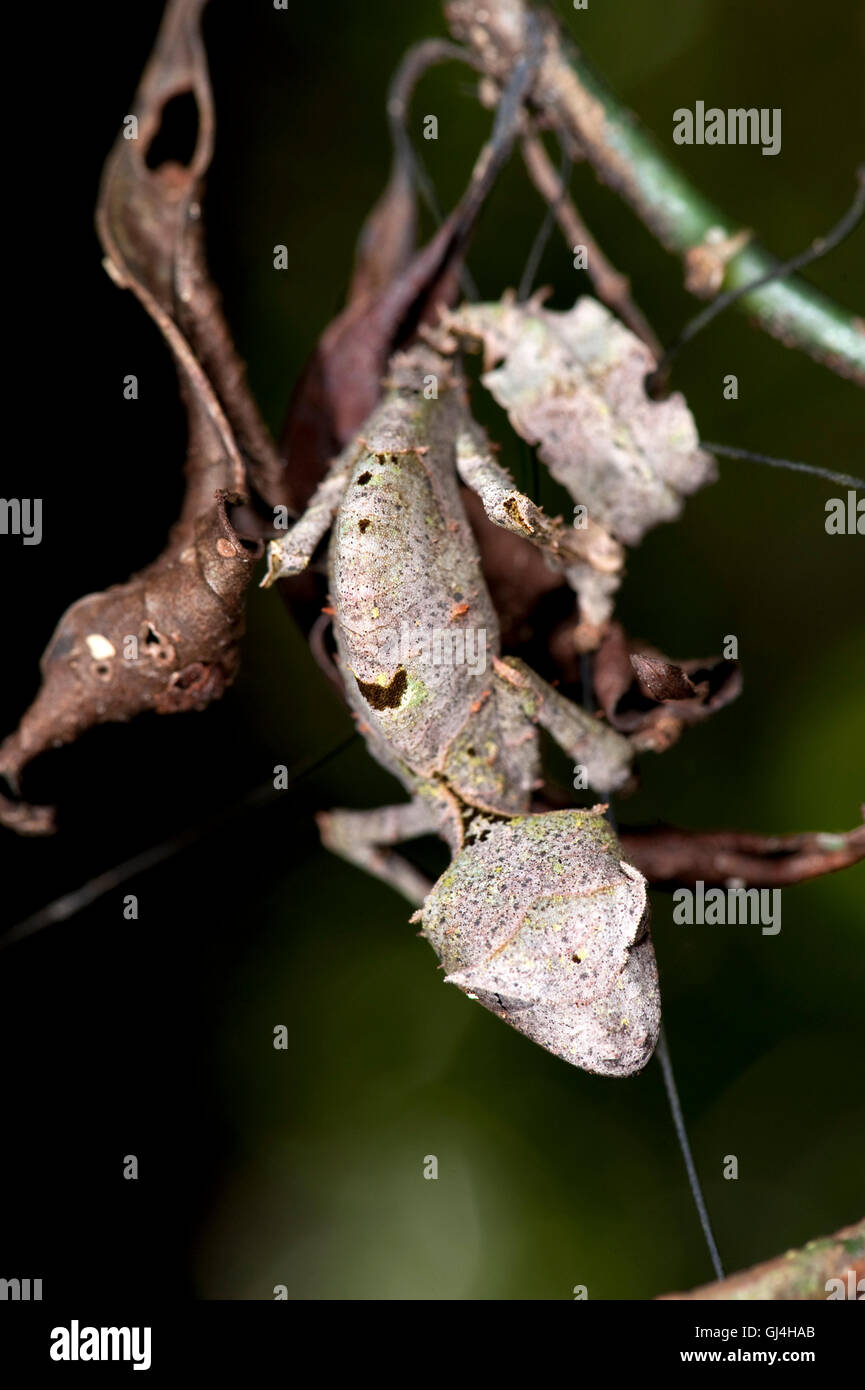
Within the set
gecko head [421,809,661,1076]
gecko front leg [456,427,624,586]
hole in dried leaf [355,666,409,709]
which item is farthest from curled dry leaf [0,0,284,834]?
gecko head [421,809,661,1076]

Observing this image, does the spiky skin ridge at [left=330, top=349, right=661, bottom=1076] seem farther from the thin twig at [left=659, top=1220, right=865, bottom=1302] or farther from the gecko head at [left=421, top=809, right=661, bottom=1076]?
the thin twig at [left=659, top=1220, right=865, bottom=1302]

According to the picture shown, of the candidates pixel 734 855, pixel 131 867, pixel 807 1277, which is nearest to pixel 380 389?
pixel 734 855

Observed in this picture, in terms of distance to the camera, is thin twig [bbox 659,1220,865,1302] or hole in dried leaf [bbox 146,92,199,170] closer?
thin twig [bbox 659,1220,865,1302]

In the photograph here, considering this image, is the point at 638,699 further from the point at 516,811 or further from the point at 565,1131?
the point at 565,1131

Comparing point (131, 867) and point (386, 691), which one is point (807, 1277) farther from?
point (131, 867)

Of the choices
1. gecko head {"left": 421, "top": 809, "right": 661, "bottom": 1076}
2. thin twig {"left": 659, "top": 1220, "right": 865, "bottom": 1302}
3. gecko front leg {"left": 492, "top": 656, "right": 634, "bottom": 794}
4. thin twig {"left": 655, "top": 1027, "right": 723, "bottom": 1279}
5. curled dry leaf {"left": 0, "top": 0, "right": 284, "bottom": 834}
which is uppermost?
curled dry leaf {"left": 0, "top": 0, "right": 284, "bottom": 834}

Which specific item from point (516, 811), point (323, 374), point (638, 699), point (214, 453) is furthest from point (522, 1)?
point (516, 811)

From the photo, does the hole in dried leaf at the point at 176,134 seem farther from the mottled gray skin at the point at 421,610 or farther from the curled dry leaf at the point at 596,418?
the mottled gray skin at the point at 421,610
